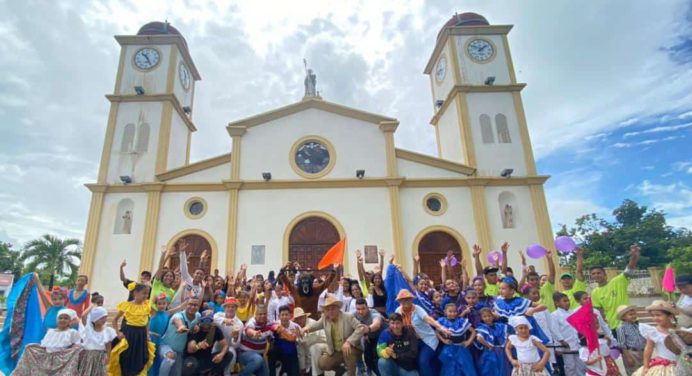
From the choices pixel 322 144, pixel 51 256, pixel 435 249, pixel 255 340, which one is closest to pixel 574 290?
pixel 255 340

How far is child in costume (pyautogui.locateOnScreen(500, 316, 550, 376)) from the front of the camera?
424 centimetres

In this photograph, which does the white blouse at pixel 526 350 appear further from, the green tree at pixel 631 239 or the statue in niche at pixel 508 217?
the green tree at pixel 631 239

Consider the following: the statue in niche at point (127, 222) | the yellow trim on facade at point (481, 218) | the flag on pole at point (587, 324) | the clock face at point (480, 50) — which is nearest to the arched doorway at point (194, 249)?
the statue in niche at point (127, 222)

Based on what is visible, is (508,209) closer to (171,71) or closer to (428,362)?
(428,362)

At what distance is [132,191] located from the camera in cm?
1446

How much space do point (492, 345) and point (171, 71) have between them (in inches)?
674

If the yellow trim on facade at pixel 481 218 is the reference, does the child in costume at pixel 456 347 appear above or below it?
below

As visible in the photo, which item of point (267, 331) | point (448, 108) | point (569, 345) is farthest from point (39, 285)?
point (448, 108)

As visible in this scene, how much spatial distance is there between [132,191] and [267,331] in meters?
11.8

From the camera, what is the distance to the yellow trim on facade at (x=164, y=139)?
14.9 meters

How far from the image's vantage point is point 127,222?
46.5 feet

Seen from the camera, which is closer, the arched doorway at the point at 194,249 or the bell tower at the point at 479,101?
the arched doorway at the point at 194,249

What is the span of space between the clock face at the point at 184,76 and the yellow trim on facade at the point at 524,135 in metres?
15.6

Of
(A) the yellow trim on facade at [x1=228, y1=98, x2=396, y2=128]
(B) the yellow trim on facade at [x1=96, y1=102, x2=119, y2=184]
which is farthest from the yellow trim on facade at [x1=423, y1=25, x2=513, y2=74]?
(B) the yellow trim on facade at [x1=96, y1=102, x2=119, y2=184]
